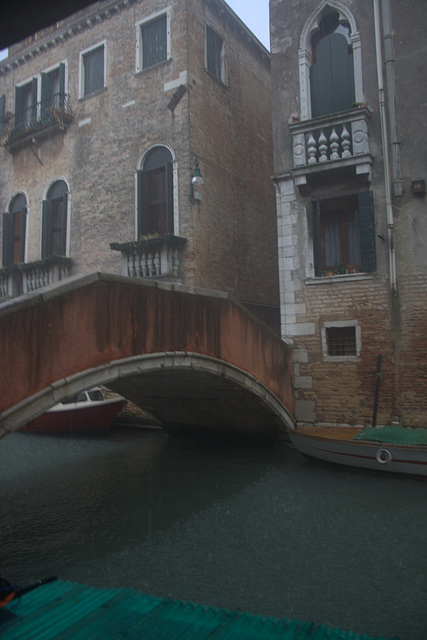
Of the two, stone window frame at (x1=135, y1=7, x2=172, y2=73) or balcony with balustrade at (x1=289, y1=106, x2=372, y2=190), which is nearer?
balcony with balustrade at (x1=289, y1=106, x2=372, y2=190)

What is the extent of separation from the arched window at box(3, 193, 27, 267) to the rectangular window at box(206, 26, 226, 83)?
213 inches

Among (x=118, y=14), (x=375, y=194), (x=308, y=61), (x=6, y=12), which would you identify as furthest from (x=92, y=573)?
(x=118, y=14)

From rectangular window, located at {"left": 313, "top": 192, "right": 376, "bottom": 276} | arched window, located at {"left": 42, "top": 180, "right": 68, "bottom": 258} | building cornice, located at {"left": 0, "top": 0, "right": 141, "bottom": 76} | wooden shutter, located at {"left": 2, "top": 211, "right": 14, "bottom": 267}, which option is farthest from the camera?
wooden shutter, located at {"left": 2, "top": 211, "right": 14, "bottom": 267}

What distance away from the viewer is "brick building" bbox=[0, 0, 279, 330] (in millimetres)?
10602

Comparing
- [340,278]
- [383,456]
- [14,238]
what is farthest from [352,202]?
[14,238]

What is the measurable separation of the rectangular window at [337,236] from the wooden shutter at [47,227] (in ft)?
20.9

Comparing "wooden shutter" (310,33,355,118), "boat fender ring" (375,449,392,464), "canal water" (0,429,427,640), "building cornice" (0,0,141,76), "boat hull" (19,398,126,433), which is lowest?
"canal water" (0,429,427,640)

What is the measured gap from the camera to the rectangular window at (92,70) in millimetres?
12039

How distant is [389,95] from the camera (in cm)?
871

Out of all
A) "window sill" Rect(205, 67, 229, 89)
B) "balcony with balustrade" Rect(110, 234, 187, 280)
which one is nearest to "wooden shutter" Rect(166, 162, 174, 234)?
"balcony with balustrade" Rect(110, 234, 187, 280)

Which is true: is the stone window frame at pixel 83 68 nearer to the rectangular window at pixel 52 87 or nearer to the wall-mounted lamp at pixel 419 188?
the rectangular window at pixel 52 87

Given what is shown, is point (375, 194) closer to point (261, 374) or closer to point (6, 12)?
point (261, 374)

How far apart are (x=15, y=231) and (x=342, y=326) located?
339 inches

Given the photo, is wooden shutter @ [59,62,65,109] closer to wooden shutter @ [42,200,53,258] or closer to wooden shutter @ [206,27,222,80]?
wooden shutter @ [42,200,53,258]
